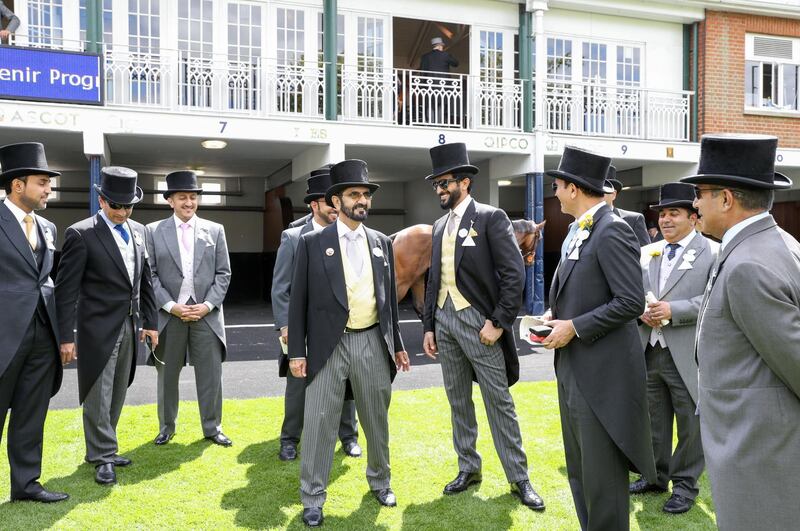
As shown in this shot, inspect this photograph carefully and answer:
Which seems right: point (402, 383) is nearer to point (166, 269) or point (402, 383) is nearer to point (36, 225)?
point (166, 269)

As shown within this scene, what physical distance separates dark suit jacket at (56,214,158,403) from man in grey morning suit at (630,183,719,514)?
349 centimetres

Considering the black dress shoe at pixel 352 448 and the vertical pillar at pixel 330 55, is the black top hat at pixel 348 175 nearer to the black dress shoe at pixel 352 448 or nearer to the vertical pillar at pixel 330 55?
the black dress shoe at pixel 352 448

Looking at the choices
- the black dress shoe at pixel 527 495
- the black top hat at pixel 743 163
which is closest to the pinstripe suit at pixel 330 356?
the black dress shoe at pixel 527 495

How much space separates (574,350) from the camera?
3.40 m

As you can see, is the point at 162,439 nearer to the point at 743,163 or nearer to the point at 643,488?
the point at 643,488

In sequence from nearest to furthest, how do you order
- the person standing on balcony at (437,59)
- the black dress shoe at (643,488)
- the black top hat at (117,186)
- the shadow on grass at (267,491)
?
the shadow on grass at (267,491)
the black dress shoe at (643,488)
the black top hat at (117,186)
the person standing on balcony at (437,59)

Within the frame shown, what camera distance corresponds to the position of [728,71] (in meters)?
16.0

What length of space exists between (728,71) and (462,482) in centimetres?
1492

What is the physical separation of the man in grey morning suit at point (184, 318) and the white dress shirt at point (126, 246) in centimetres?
47

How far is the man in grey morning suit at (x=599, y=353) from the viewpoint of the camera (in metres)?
3.23

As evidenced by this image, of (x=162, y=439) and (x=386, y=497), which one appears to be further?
(x=162, y=439)

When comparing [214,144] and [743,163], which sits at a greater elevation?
[214,144]

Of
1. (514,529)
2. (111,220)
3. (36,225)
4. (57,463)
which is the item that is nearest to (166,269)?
(111,220)

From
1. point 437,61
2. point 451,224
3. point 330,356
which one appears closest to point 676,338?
point 451,224
